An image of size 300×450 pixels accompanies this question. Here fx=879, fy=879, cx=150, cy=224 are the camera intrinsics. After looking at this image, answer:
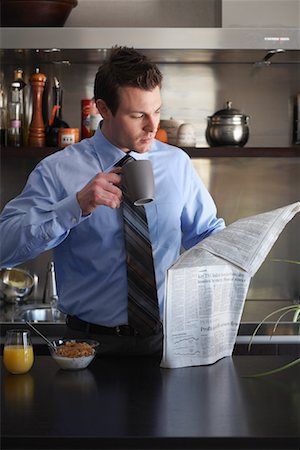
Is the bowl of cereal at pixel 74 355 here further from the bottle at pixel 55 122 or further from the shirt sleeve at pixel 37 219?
the bottle at pixel 55 122

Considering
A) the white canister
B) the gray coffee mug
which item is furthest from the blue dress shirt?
the white canister

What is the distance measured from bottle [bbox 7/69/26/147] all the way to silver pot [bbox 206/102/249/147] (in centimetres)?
79

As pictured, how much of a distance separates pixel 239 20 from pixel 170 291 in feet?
5.63

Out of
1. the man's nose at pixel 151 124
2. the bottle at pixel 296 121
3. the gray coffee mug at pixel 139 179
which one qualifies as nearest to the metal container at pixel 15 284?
the bottle at pixel 296 121

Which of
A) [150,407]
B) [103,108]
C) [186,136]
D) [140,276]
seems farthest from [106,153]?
[186,136]

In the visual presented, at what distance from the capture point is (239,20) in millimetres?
3395

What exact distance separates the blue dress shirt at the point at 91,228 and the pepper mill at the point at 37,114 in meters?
1.10

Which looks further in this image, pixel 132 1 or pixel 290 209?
pixel 132 1

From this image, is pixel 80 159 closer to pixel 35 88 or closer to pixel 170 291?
pixel 170 291

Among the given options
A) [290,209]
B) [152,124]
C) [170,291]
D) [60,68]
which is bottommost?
[170,291]

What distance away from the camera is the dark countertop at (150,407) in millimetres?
1502

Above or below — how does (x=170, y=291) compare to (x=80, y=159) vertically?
below

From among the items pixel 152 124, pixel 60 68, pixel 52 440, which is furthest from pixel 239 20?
pixel 52 440

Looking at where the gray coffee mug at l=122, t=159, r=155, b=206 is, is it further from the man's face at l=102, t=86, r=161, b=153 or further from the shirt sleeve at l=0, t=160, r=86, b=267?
the man's face at l=102, t=86, r=161, b=153
